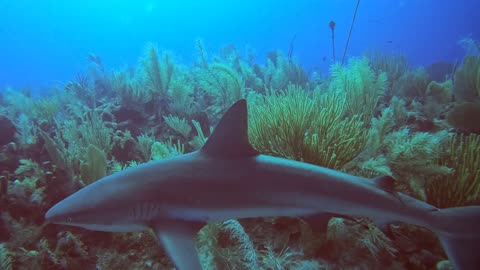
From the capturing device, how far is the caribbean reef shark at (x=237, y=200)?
7.08 feet

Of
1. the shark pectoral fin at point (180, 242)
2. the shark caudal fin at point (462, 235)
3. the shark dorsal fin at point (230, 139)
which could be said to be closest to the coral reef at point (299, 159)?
the shark caudal fin at point (462, 235)

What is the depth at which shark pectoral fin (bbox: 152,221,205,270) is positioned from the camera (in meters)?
1.92

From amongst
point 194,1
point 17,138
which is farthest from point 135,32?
point 17,138

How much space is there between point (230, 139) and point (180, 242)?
2.85ft

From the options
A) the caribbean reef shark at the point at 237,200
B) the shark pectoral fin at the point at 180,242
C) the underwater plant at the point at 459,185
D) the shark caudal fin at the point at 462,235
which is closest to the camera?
the shark pectoral fin at the point at 180,242

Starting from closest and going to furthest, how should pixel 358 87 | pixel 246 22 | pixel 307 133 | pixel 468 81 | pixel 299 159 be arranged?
1. pixel 299 159
2. pixel 307 133
3. pixel 358 87
4. pixel 468 81
5. pixel 246 22

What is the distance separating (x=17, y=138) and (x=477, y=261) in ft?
27.4

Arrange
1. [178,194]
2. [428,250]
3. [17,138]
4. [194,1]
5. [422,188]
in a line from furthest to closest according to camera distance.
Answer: [194,1] < [17,138] < [422,188] < [428,250] < [178,194]

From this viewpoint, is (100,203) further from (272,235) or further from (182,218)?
(272,235)

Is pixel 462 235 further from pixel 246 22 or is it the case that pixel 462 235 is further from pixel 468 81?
pixel 246 22

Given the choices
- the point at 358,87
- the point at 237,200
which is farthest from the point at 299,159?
the point at 358,87

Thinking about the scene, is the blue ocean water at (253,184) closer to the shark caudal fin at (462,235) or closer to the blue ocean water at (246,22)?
the shark caudal fin at (462,235)

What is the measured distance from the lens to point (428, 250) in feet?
9.93

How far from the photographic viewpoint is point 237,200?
2.15 meters
